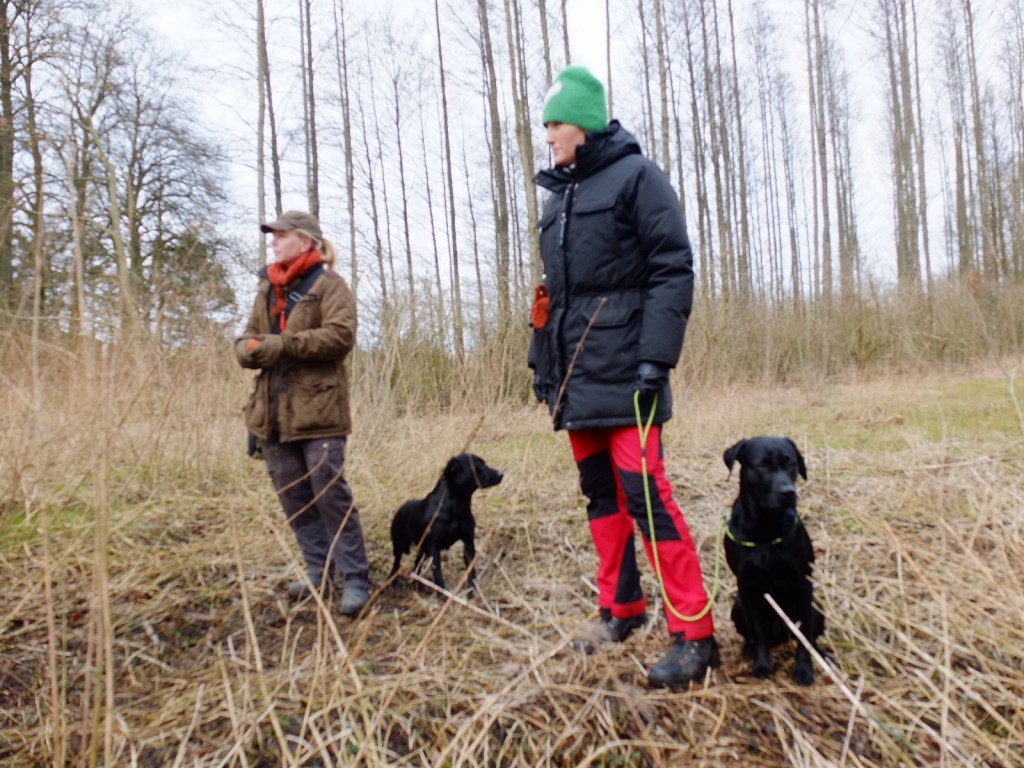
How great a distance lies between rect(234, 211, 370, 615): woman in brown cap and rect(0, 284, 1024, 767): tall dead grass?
0.94 ft

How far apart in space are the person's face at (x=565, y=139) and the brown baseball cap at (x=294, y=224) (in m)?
1.23

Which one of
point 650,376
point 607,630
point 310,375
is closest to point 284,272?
point 310,375

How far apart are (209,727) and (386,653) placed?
2.22ft

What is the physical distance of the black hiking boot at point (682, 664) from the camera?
Result: 7.18ft

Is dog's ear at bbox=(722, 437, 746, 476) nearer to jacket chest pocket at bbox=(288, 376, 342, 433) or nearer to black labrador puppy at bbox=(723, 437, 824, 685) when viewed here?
black labrador puppy at bbox=(723, 437, 824, 685)

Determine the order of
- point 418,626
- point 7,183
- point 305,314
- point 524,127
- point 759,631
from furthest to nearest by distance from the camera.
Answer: point 524,127, point 305,314, point 418,626, point 759,631, point 7,183

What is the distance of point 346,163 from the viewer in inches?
656

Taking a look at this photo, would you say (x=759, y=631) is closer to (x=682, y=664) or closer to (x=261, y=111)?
(x=682, y=664)

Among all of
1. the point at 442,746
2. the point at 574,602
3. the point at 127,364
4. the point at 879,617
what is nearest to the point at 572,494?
the point at 574,602

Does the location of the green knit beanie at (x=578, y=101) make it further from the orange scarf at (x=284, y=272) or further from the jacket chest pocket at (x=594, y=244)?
the orange scarf at (x=284, y=272)

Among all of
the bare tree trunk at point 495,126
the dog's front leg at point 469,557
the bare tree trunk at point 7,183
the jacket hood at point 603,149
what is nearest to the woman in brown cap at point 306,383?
the dog's front leg at point 469,557

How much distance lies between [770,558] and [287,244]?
7.58 ft

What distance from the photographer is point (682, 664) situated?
2211 millimetres

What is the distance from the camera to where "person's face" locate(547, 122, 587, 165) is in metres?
2.33
